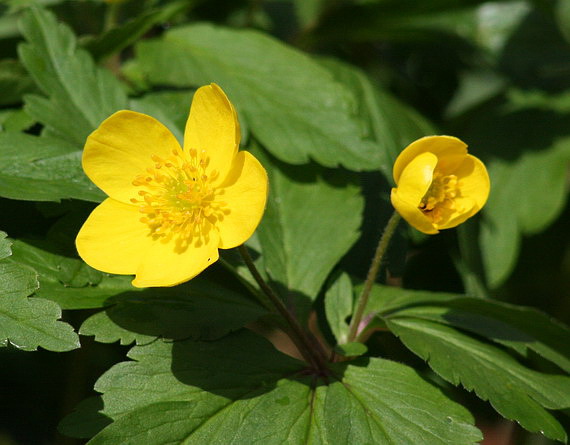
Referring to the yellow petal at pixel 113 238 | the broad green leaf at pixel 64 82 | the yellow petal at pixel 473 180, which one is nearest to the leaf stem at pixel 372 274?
the yellow petal at pixel 473 180

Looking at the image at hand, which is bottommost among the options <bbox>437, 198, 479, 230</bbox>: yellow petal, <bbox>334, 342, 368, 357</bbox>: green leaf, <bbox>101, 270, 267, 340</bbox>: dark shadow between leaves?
<bbox>334, 342, 368, 357</bbox>: green leaf

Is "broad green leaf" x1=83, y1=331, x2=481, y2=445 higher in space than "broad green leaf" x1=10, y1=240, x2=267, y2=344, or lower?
lower

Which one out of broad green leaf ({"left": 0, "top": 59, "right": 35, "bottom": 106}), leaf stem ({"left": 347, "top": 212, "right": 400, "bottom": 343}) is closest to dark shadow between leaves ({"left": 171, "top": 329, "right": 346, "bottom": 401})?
leaf stem ({"left": 347, "top": 212, "right": 400, "bottom": 343})

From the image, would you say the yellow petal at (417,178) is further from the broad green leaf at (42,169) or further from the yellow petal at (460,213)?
the broad green leaf at (42,169)

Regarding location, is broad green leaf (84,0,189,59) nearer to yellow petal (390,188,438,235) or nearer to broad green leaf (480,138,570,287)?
yellow petal (390,188,438,235)

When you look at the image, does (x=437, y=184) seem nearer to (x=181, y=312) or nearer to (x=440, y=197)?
(x=440, y=197)

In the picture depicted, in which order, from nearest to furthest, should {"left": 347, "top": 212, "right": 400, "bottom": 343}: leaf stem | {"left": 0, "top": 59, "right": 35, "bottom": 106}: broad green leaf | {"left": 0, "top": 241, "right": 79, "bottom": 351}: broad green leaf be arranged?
1. {"left": 0, "top": 241, "right": 79, "bottom": 351}: broad green leaf
2. {"left": 347, "top": 212, "right": 400, "bottom": 343}: leaf stem
3. {"left": 0, "top": 59, "right": 35, "bottom": 106}: broad green leaf
